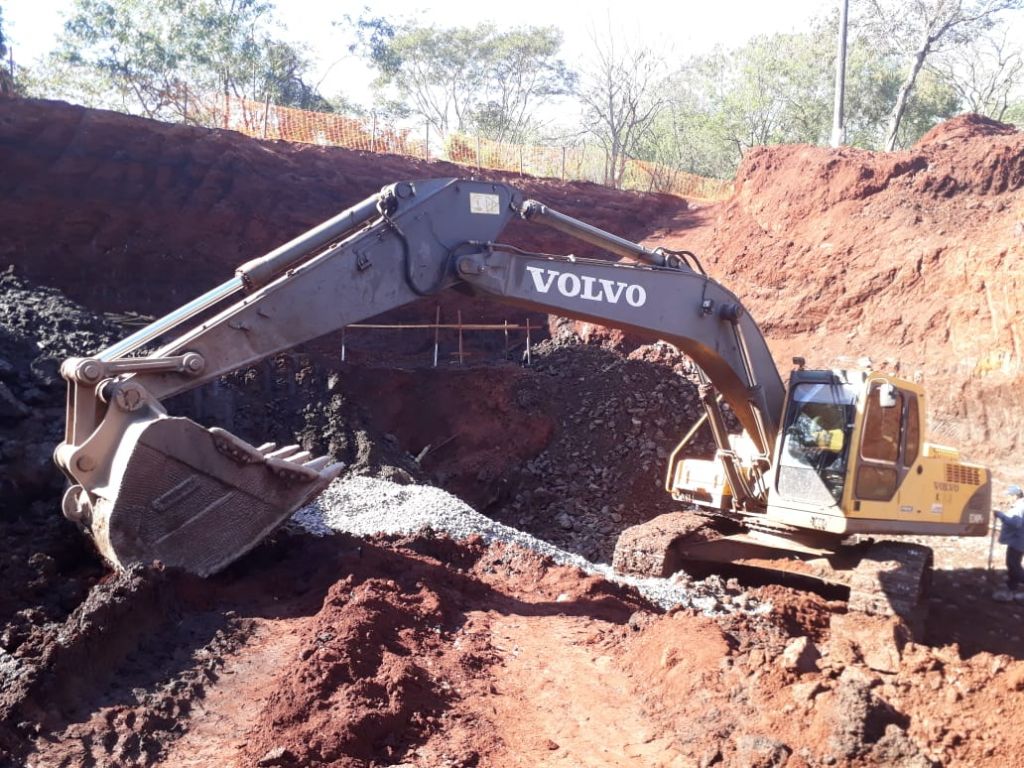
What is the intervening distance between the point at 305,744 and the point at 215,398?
8.55 m

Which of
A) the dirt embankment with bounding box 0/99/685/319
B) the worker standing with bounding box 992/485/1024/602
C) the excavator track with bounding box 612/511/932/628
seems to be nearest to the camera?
the excavator track with bounding box 612/511/932/628

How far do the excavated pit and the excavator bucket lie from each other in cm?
27

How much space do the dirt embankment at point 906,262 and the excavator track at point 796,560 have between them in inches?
256

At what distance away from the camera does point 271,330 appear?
19.7ft

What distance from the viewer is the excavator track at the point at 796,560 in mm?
7496

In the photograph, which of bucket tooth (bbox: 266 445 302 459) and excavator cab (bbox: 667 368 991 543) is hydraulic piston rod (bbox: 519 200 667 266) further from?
bucket tooth (bbox: 266 445 302 459)

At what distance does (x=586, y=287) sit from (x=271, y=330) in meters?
2.61

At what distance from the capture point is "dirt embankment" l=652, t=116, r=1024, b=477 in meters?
14.1

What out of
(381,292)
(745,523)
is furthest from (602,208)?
(381,292)


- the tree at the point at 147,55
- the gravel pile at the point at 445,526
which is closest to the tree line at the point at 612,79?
the tree at the point at 147,55

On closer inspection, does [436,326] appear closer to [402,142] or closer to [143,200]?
[143,200]

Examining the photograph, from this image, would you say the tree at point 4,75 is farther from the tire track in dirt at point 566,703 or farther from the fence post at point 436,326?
the tire track in dirt at point 566,703

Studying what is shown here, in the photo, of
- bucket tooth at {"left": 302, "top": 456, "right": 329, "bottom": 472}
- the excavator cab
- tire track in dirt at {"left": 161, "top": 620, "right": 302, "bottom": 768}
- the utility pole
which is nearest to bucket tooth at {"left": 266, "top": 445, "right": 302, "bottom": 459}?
bucket tooth at {"left": 302, "top": 456, "right": 329, "bottom": 472}

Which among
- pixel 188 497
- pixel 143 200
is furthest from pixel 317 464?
pixel 143 200
